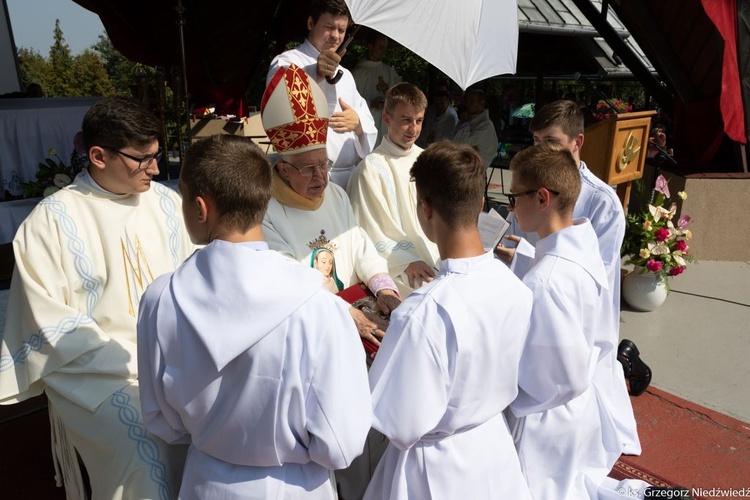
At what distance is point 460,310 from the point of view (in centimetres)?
179

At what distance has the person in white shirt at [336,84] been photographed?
3.61 m

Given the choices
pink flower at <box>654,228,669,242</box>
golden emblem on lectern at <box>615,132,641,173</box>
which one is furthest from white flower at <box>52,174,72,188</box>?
pink flower at <box>654,228,669,242</box>

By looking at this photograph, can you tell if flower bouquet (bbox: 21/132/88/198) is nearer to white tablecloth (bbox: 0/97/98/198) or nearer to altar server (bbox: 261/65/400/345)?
white tablecloth (bbox: 0/97/98/198)

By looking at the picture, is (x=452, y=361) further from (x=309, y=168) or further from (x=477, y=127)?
(x=477, y=127)

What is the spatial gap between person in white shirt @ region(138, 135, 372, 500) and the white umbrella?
151 centimetres

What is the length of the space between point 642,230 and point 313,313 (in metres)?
4.57

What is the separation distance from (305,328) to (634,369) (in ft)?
10.5

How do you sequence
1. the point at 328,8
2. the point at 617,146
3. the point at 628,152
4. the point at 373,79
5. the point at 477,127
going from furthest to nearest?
the point at 477,127
the point at 373,79
the point at 628,152
the point at 617,146
the point at 328,8

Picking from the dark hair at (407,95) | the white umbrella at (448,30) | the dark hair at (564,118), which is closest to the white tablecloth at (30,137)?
the dark hair at (407,95)

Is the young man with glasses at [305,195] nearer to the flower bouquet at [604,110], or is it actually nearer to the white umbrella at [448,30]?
the white umbrella at [448,30]

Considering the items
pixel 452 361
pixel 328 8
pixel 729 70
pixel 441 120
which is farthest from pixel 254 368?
pixel 441 120

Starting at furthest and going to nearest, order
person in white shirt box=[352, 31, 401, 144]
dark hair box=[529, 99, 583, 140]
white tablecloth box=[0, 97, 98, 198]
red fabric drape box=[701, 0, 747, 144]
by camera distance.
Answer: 1. person in white shirt box=[352, 31, 401, 144]
2. red fabric drape box=[701, 0, 747, 144]
3. white tablecloth box=[0, 97, 98, 198]
4. dark hair box=[529, 99, 583, 140]

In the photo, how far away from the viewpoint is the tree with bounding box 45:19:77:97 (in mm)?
16833

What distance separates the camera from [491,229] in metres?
2.84
